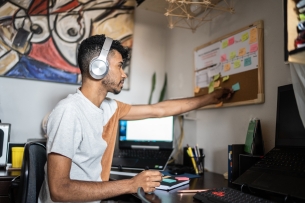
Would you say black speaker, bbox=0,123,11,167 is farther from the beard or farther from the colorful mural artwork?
the beard

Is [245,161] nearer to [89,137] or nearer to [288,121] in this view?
[288,121]

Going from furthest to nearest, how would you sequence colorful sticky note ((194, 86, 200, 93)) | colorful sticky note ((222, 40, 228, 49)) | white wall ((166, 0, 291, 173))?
1. colorful sticky note ((194, 86, 200, 93))
2. colorful sticky note ((222, 40, 228, 49))
3. white wall ((166, 0, 291, 173))

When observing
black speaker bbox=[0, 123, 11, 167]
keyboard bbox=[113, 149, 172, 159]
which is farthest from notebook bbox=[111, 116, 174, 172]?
black speaker bbox=[0, 123, 11, 167]

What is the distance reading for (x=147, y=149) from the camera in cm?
204

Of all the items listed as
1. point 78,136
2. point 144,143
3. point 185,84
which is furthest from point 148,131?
point 78,136

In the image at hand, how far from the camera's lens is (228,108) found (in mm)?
1812

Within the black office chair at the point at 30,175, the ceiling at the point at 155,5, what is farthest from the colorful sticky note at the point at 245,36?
the black office chair at the point at 30,175

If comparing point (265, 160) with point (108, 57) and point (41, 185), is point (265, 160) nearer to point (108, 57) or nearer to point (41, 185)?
point (108, 57)

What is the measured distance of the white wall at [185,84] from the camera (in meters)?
1.53

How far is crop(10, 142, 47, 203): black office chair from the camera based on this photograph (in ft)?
4.03

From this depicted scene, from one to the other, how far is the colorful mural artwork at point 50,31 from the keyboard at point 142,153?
621 mm

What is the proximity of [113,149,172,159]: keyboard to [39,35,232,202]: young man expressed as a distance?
48 centimetres

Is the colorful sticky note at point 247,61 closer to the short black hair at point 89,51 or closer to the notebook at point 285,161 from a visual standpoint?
the notebook at point 285,161

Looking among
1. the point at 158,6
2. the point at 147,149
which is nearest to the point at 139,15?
the point at 158,6
